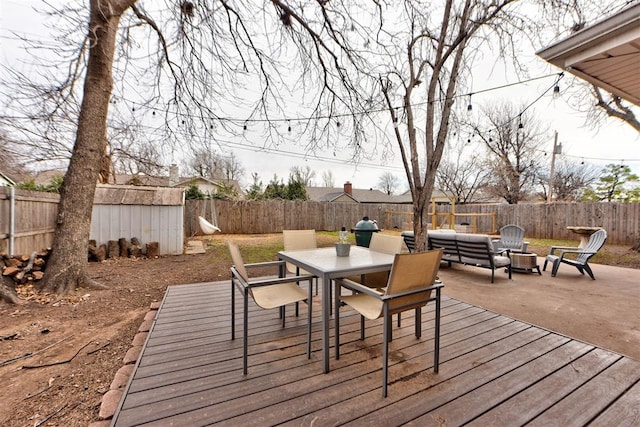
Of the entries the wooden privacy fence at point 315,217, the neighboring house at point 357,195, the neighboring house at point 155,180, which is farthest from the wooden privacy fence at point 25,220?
the neighboring house at point 357,195

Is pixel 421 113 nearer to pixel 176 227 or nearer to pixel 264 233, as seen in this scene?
pixel 176 227

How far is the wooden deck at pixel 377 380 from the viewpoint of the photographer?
4.89 feet

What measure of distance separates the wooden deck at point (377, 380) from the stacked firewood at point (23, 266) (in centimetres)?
250

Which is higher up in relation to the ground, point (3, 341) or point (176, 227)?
point (176, 227)

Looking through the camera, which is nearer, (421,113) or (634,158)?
(421,113)

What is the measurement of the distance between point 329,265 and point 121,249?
624 centimetres

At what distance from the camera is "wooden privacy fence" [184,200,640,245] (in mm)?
9062

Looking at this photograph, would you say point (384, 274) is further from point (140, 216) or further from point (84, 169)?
point (140, 216)

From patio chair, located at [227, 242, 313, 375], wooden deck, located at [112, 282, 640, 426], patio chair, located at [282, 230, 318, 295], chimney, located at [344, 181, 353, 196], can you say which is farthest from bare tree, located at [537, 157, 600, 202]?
patio chair, located at [227, 242, 313, 375]

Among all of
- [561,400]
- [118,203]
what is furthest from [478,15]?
[118,203]

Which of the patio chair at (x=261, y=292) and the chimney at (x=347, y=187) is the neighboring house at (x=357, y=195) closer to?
the chimney at (x=347, y=187)

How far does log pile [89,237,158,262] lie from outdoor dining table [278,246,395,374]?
5212mm

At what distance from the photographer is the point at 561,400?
5.33 feet

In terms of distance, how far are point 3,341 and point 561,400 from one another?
441 centimetres
